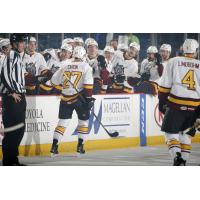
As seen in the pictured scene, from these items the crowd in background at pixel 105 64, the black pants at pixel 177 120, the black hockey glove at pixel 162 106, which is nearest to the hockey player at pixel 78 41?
the crowd in background at pixel 105 64

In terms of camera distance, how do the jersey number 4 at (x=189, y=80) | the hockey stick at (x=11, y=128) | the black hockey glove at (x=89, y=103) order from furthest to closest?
the black hockey glove at (x=89, y=103)
the hockey stick at (x=11, y=128)
the jersey number 4 at (x=189, y=80)

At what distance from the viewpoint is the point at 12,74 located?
6.69 m

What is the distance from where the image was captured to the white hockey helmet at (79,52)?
22.2ft

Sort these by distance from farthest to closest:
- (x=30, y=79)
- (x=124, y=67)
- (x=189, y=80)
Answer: (x=124, y=67) < (x=30, y=79) < (x=189, y=80)

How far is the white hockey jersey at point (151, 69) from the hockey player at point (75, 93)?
52 centimetres

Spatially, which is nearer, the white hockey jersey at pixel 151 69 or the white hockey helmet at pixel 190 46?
the white hockey helmet at pixel 190 46

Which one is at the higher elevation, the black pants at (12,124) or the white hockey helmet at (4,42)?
the white hockey helmet at (4,42)

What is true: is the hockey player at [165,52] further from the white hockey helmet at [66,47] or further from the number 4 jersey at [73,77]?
the white hockey helmet at [66,47]

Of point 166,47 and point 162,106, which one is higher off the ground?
point 166,47

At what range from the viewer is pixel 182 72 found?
6645 millimetres

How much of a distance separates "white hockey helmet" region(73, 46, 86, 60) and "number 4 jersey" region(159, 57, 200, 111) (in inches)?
31.7

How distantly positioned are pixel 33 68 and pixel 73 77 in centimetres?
39

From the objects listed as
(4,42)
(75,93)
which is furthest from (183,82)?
(4,42)

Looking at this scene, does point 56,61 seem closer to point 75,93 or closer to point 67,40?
point 67,40
